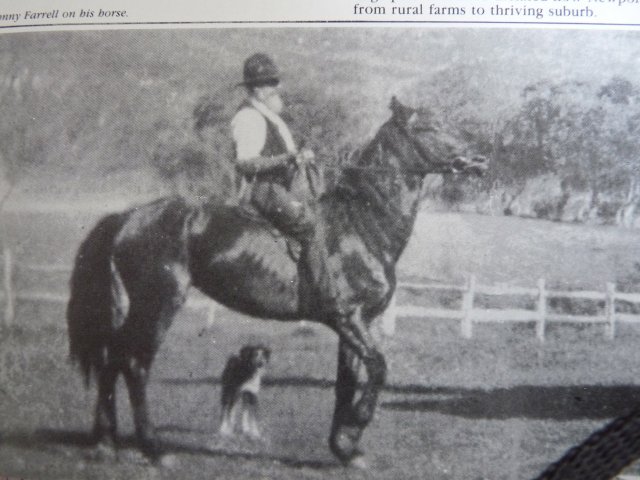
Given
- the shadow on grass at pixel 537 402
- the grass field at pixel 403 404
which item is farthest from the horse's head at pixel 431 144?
the shadow on grass at pixel 537 402

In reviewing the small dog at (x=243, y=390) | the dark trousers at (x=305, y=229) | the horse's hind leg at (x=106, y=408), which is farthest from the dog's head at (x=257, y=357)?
the horse's hind leg at (x=106, y=408)

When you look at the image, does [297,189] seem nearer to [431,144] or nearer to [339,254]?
[339,254]

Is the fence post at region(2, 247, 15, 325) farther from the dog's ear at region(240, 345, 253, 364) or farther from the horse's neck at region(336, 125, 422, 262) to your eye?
the horse's neck at region(336, 125, 422, 262)

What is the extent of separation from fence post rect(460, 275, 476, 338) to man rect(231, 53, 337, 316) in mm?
201

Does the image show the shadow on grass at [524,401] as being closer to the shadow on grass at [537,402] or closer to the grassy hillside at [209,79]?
the shadow on grass at [537,402]

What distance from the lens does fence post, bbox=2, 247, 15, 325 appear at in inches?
42.7

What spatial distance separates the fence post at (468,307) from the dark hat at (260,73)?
1.47 ft

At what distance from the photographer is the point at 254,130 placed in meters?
1.06

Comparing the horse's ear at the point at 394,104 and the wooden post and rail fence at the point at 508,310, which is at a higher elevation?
the horse's ear at the point at 394,104

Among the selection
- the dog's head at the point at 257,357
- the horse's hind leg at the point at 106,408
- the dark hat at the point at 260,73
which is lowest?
the horse's hind leg at the point at 106,408

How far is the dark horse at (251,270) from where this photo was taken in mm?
1028

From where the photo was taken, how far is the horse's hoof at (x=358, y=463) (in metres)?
1.02

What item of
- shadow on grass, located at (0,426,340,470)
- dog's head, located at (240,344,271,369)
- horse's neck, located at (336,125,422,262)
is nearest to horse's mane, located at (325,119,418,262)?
horse's neck, located at (336,125,422,262)

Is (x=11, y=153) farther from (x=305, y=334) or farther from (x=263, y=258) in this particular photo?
(x=305, y=334)
